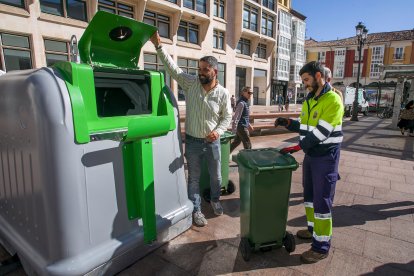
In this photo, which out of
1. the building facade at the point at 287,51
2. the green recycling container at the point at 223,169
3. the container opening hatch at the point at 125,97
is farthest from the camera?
the building facade at the point at 287,51

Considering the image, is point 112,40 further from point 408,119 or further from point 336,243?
point 408,119

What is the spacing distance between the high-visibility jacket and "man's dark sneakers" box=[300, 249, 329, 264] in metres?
0.99

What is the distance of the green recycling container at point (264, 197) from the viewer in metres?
2.46

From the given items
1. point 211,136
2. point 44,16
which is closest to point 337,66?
point 44,16

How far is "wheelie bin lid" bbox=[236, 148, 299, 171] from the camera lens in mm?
2408

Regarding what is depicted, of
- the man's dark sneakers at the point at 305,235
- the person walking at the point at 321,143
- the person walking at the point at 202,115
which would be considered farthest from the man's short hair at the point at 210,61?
the man's dark sneakers at the point at 305,235

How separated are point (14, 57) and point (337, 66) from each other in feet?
164

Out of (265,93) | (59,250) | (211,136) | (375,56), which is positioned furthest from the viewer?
(375,56)

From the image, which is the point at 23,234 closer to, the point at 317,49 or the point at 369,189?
the point at 369,189

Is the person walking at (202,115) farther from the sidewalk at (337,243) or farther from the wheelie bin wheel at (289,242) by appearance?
the wheelie bin wheel at (289,242)

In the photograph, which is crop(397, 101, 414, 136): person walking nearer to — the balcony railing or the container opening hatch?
the container opening hatch

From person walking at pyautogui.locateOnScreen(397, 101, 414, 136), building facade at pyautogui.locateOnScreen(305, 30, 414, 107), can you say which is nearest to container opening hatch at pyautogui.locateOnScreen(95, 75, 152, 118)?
person walking at pyautogui.locateOnScreen(397, 101, 414, 136)

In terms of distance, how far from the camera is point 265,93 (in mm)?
33625

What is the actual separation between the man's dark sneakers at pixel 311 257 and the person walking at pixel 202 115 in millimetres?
1204
